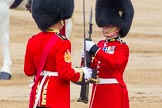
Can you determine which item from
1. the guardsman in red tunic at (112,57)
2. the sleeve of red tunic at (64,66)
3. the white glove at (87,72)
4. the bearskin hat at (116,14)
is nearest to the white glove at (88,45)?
the guardsman in red tunic at (112,57)

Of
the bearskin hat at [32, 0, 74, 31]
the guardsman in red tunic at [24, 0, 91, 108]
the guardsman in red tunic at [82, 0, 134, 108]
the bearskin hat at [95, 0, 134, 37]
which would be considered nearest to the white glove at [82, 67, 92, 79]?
the guardsman in red tunic at [24, 0, 91, 108]

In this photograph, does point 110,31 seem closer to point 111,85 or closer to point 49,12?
point 111,85

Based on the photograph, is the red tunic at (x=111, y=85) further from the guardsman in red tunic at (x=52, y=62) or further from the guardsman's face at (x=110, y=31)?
the guardsman in red tunic at (x=52, y=62)

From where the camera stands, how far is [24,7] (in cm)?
1015

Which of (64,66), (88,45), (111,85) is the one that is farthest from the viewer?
(111,85)

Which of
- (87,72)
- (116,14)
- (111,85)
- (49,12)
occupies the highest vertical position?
(49,12)

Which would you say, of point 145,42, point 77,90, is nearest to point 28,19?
point 145,42

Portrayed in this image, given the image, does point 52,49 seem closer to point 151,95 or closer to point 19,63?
point 151,95

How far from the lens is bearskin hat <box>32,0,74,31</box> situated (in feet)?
16.5

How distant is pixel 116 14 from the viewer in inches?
219

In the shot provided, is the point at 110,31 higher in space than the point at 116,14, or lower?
lower

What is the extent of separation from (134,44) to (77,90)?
17.4 feet

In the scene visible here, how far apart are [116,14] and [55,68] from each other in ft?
2.81

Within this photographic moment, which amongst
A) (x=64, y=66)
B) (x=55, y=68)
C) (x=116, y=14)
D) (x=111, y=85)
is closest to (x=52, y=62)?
(x=55, y=68)
